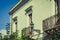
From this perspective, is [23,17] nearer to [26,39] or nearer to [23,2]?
[23,2]

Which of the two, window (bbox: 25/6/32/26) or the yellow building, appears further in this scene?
window (bbox: 25/6/32/26)

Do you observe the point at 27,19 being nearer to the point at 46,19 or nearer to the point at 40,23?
Result: the point at 40,23

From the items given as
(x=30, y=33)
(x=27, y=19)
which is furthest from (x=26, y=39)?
(x=27, y=19)

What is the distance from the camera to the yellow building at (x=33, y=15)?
25.6 m

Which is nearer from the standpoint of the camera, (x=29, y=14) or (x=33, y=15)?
(x=33, y=15)

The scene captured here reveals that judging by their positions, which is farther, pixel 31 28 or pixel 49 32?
pixel 31 28

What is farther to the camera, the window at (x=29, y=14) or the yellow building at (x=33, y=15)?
the window at (x=29, y=14)

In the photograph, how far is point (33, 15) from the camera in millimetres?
29094

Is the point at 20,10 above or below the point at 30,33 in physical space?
above

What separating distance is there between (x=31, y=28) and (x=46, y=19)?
443cm

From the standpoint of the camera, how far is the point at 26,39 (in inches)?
1133

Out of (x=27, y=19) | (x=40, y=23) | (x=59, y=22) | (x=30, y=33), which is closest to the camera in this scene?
(x=59, y=22)

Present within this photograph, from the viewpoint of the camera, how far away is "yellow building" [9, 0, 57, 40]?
25566mm

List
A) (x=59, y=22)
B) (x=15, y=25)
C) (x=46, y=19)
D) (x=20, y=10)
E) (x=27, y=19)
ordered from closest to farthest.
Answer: (x=59, y=22), (x=46, y=19), (x=27, y=19), (x=20, y=10), (x=15, y=25)
